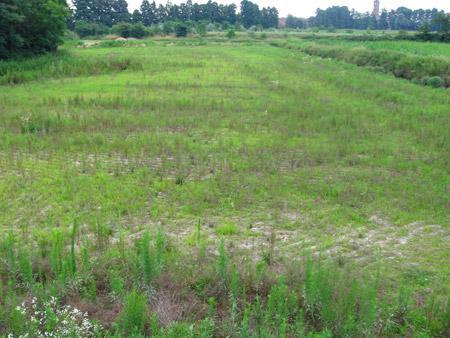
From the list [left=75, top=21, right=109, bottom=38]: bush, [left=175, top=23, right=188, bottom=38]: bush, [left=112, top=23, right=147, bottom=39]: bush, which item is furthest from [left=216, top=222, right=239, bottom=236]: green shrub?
[left=75, top=21, right=109, bottom=38]: bush

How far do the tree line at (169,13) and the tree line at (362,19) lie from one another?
2048 centimetres

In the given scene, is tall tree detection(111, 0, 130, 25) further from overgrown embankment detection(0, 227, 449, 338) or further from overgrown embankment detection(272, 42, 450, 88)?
overgrown embankment detection(0, 227, 449, 338)

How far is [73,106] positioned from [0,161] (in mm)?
5522

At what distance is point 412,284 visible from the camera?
17.0 ft

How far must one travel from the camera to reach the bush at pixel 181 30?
78.9 m

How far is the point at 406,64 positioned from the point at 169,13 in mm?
94547

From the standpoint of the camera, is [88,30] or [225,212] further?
[88,30]

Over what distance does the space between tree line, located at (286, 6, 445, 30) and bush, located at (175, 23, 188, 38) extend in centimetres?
6652

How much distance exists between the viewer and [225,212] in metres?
7.14

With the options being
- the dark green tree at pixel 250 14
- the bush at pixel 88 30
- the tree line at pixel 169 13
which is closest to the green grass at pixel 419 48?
the bush at pixel 88 30

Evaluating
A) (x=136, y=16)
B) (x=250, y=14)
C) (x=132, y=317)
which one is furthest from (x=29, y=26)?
(x=250, y=14)

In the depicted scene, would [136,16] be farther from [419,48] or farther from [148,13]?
[419,48]

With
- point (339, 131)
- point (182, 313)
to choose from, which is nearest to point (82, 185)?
point (182, 313)

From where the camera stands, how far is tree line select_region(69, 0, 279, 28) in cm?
9421
